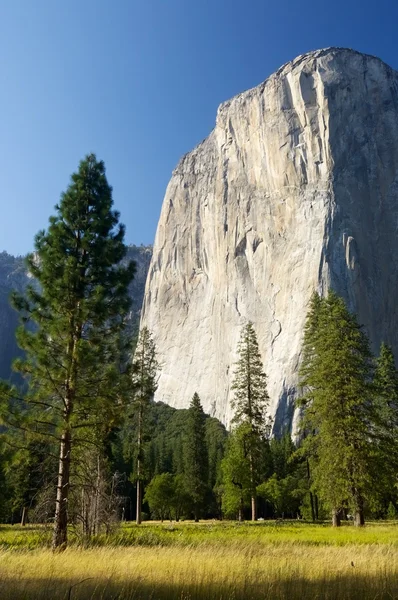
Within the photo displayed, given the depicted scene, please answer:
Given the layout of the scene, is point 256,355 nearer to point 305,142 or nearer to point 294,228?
point 294,228

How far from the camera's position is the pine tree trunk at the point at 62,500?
12453 millimetres

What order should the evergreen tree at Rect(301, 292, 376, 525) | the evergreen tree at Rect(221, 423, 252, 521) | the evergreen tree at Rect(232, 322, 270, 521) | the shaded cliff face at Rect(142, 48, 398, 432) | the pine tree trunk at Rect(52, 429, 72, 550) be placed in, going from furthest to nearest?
the shaded cliff face at Rect(142, 48, 398, 432), the evergreen tree at Rect(221, 423, 252, 521), the evergreen tree at Rect(232, 322, 270, 521), the evergreen tree at Rect(301, 292, 376, 525), the pine tree trunk at Rect(52, 429, 72, 550)

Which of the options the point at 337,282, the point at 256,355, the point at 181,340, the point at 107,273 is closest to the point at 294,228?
the point at 337,282

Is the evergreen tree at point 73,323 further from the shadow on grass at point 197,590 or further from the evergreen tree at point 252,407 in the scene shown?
the evergreen tree at point 252,407

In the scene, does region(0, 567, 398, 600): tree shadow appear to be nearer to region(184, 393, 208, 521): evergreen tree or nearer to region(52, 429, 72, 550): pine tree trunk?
region(52, 429, 72, 550): pine tree trunk

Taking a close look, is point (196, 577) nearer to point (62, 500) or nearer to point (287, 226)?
point (62, 500)

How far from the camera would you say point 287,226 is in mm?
100438

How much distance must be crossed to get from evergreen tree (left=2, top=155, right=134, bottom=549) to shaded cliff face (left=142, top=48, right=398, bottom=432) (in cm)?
7001

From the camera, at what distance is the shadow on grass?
5340 mm

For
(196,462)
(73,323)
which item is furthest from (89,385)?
(196,462)

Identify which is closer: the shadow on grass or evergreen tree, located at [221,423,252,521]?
the shadow on grass

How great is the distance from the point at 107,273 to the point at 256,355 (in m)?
23.6

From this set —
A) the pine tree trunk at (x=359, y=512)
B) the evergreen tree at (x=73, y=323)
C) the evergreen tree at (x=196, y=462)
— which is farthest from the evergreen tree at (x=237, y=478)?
the evergreen tree at (x=73, y=323)

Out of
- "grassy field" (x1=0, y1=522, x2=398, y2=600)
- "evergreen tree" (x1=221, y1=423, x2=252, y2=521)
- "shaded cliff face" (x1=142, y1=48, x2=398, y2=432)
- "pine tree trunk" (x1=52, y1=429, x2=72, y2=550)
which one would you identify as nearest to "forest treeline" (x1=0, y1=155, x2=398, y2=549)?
"pine tree trunk" (x1=52, y1=429, x2=72, y2=550)
